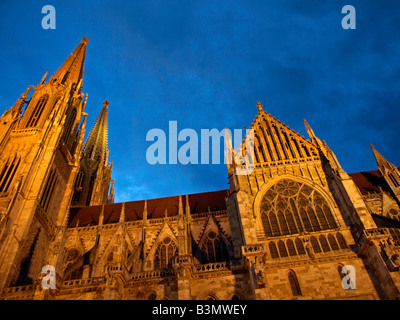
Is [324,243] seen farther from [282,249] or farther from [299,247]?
[282,249]

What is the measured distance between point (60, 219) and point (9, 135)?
890cm

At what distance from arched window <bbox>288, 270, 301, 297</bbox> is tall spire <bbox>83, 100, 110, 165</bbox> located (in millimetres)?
32650

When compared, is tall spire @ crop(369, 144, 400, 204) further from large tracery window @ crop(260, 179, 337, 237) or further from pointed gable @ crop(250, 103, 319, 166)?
large tracery window @ crop(260, 179, 337, 237)

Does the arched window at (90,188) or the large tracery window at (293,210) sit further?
the arched window at (90,188)

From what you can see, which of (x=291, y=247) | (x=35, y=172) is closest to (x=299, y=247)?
(x=291, y=247)

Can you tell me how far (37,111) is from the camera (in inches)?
Answer: 1223

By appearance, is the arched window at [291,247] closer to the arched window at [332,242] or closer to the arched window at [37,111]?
the arched window at [332,242]

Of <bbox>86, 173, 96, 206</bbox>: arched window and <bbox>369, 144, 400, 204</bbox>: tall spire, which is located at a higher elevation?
<bbox>86, 173, 96, 206</bbox>: arched window

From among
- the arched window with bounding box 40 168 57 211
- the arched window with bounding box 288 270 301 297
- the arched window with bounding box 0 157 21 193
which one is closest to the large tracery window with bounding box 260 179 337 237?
the arched window with bounding box 288 270 301 297

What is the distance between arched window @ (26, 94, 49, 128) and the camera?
96.5ft

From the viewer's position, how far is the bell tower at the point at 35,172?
66.9 feet

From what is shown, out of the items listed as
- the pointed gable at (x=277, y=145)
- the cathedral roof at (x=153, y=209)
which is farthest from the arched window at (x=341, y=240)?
the cathedral roof at (x=153, y=209)

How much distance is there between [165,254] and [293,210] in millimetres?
9399
